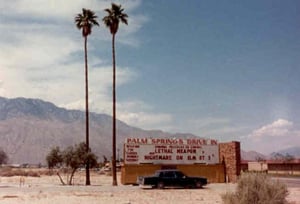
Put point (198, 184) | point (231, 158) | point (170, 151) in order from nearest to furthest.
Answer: point (198, 184) → point (170, 151) → point (231, 158)

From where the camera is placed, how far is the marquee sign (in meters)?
53.1

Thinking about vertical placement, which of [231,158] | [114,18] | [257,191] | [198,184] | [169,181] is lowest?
[198,184]

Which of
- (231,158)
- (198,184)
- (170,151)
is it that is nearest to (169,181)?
(198,184)

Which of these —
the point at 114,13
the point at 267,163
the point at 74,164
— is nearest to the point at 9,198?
the point at 74,164

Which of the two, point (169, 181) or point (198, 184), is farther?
point (198, 184)

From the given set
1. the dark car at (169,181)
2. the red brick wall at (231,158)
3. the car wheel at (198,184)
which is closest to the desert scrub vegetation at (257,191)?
the dark car at (169,181)

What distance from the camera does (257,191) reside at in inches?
898

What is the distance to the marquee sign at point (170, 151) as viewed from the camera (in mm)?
53125

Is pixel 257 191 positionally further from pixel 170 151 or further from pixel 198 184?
pixel 170 151

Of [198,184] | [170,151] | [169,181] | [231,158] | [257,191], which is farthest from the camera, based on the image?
[231,158]

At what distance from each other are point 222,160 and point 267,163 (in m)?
67.8

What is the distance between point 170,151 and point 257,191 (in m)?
31.6

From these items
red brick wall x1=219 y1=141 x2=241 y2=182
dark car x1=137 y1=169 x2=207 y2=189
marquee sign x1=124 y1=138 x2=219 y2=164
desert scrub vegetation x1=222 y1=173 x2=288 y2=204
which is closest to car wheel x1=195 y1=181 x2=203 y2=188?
dark car x1=137 y1=169 x2=207 y2=189

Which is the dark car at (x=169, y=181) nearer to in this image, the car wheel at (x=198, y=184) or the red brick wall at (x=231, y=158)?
the car wheel at (x=198, y=184)
